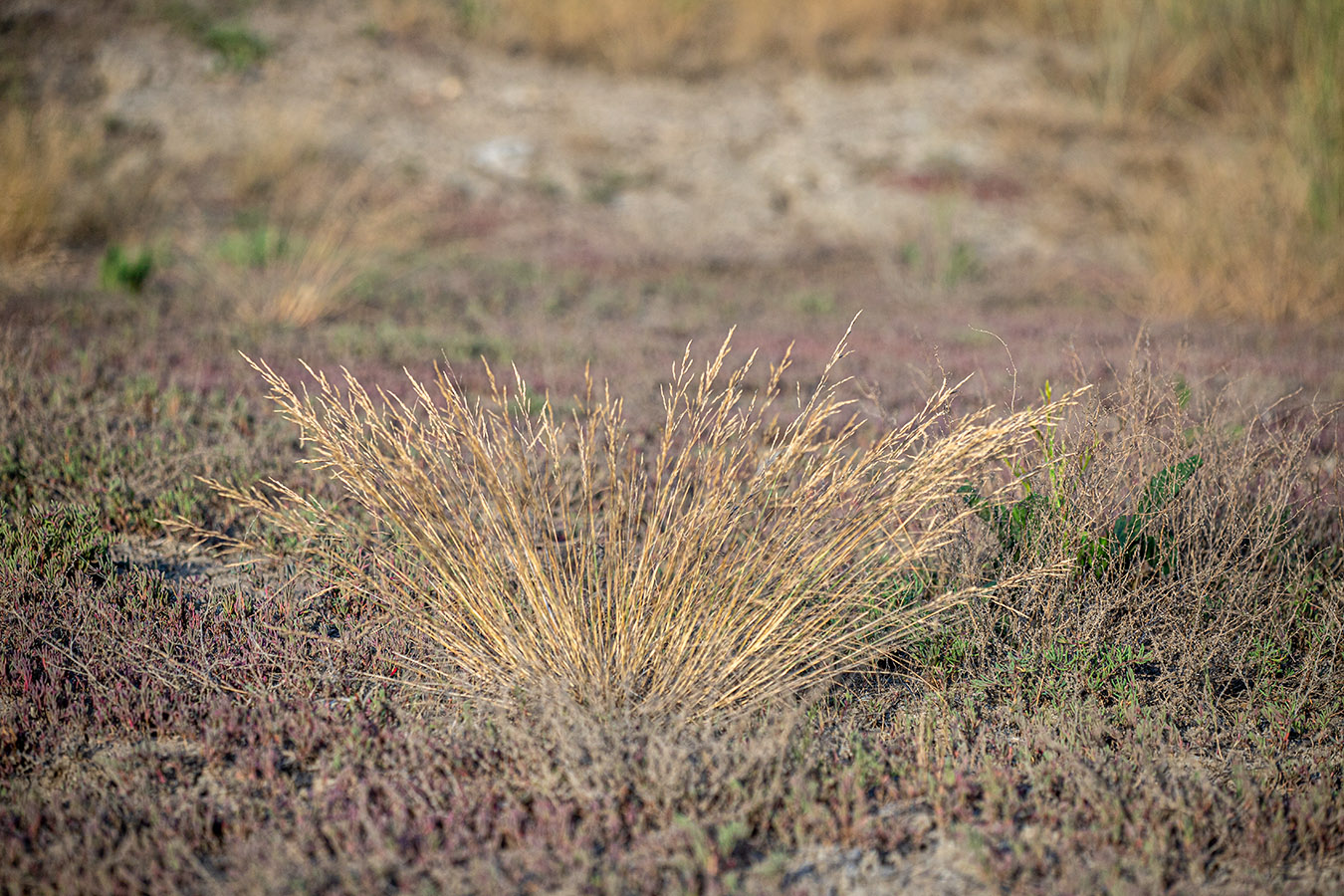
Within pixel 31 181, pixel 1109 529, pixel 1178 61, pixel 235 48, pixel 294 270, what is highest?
pixel 1178 61

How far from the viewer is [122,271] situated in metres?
7.76

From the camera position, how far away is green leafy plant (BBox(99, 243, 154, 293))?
7.75m

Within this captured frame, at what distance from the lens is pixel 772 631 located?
2.97 meters

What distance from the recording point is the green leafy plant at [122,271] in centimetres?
775

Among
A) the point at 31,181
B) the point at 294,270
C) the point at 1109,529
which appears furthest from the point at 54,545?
the point at 31,181

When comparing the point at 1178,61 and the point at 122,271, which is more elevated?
the point at 1178,61

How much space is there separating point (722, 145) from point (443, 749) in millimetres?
14521

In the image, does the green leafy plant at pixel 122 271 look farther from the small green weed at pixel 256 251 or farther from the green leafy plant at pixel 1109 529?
the green leafy plant at pixel 1109 529

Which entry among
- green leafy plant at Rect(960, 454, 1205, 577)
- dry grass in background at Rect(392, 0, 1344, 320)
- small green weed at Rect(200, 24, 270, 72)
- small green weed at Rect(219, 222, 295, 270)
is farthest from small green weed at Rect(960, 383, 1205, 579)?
small green weed at Rect(200, 24, 270, 72)

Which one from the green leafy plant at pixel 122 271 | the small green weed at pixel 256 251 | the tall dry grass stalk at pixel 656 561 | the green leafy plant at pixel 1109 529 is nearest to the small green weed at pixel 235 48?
the small green weed at pixel 256 251

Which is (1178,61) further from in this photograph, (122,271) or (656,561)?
(656,561)

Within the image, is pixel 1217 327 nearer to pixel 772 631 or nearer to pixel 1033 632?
pixel 1033 632

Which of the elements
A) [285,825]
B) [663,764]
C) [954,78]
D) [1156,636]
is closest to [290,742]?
[285,825]

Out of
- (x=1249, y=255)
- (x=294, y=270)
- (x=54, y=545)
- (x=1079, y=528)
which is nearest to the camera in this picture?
(x=1079, y=528)
